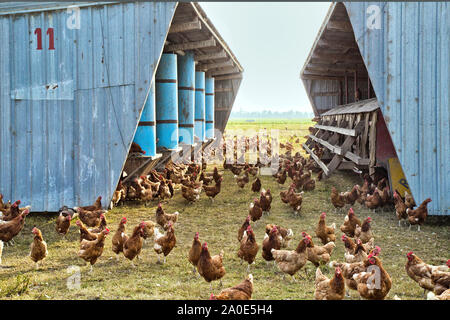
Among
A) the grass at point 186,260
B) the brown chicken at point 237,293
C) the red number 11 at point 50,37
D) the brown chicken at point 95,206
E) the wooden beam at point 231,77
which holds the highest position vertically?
the wooden beam at point 231,77

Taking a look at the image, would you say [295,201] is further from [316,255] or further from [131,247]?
[131,247]

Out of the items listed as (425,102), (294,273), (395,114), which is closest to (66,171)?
(294,273)

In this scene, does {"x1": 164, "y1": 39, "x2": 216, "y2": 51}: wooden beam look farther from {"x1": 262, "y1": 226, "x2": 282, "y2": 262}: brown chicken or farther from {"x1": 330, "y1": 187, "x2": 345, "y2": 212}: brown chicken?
{"x1": 262, "y1": 226, "x2": 282, "y2": 262}: brown chicken

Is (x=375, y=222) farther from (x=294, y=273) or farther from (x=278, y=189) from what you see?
(x=278, y=189)

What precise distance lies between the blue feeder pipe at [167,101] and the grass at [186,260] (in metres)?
3.29

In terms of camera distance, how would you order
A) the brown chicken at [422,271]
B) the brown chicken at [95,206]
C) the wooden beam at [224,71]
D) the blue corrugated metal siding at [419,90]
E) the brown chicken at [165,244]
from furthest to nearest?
the wooden beam at [224,71], the brown chicken at [95,206], the blue corrugated metal siding at [419,90], the brown chicken at [165,244], the brown chicken at [422,271]

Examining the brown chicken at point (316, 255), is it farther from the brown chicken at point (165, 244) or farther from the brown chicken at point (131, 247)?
the brown chicken at point (131, 247)

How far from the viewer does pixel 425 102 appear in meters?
6.96

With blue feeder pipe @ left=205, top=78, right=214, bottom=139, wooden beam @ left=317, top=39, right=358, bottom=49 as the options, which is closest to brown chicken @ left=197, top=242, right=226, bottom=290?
wooden beam @ left=317, top=39, right=358, bottom=49

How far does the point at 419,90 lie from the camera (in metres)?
6.98

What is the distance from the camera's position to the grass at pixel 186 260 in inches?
172

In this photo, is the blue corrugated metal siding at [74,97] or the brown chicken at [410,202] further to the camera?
the blue corrugated metal siding at [74,97]

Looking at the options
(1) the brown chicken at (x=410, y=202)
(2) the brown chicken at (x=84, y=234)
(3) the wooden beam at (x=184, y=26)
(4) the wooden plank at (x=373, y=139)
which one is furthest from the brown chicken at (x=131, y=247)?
(3) the wooden beam at (x=184, y=26)
